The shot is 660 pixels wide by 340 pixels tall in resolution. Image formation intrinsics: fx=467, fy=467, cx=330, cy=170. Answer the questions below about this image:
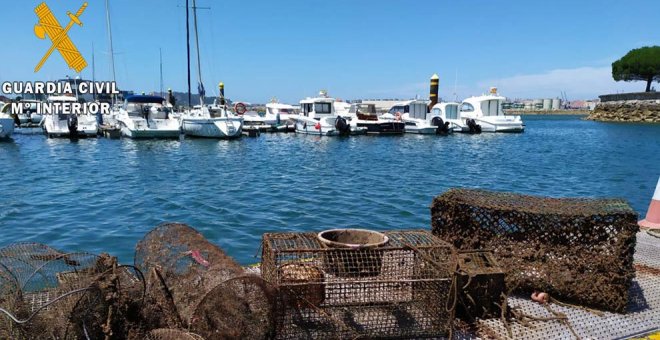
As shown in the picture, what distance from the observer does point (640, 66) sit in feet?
277

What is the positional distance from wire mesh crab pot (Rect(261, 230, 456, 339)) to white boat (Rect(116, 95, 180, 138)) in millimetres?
32203

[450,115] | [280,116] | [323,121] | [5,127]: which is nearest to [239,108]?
[280,116]

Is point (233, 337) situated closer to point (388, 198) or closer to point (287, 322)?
point (287, 322)

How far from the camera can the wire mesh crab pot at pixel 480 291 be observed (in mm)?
4180

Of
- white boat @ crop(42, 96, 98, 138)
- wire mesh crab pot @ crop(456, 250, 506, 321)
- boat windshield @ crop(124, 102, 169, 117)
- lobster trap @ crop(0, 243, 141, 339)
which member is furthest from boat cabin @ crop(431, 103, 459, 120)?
lobster trap @ crop(0, 243, 141, 339)

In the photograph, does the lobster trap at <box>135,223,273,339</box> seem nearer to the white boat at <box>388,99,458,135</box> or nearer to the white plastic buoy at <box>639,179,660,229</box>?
the white plastic buoy at <box>639,179,660,229</box>

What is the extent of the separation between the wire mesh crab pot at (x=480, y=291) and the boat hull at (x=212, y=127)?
106 feet

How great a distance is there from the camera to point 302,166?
891 inches

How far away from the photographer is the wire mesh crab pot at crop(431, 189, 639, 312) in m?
4.43

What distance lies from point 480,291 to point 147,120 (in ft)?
111

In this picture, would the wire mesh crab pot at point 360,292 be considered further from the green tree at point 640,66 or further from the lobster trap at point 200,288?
the green tree at point 640,66

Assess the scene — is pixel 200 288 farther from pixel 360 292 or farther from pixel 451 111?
pixel 451 111

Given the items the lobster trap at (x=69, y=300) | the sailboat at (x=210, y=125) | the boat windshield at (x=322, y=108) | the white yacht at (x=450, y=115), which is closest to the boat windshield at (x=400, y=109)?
the white yacht at (x=450, y=115)

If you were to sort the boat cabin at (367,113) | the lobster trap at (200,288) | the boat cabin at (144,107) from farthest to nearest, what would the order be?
the boat cabin at (367,113)
the boat cabin at (144,107)
the lobster trap at (200,288)
